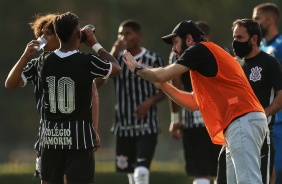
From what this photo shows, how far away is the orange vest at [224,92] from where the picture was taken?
7387 mm

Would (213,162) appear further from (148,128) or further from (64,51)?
(64,51)

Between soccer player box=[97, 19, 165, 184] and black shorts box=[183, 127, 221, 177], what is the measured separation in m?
0.53

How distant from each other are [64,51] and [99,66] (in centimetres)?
30

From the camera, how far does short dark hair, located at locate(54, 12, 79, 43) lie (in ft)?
24.7

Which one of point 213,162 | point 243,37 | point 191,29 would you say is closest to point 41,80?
point 191,29

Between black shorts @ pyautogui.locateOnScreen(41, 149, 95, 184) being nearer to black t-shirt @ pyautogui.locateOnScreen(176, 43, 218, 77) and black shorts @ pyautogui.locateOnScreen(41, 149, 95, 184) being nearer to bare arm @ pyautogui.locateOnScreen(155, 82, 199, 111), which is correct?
bare arm @ pyautogui.locateOnScreen(155, 82, 199, 111)

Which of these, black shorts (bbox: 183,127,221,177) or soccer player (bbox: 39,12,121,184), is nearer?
soccer player (bbox: 39,12,121,184)

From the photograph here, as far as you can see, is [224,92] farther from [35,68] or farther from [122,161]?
[122,161]

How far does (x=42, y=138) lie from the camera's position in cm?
787

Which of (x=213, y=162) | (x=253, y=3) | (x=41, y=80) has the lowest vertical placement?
(x=213, y=162)

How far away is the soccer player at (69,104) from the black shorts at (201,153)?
3.03 metres

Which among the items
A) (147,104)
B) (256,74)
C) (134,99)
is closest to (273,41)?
(147,104)

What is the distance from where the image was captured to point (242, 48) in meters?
8.45

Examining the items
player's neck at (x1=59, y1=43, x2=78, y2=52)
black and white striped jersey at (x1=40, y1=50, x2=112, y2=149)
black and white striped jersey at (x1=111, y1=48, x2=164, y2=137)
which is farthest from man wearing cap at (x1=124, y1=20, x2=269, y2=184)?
black and white striped jersey at (x1=111, y1=48, x2=164, y2=137)
